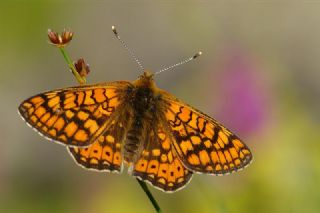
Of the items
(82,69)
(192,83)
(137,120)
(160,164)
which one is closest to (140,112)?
(137,120)

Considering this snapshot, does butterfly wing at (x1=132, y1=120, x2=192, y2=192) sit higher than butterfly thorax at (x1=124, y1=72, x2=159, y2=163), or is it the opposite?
butterfly thorax at (x1=124, y1=72, x2=159, y2=163)

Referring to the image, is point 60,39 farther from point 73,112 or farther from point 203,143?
point 203,143

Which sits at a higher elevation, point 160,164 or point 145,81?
point 145,81

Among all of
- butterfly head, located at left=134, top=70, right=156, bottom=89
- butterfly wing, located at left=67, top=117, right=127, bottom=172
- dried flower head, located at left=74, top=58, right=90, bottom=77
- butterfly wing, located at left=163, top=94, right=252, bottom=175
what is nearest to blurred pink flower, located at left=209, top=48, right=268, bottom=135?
butterfly head, located at left=134, top=70, right=156, bottom=89

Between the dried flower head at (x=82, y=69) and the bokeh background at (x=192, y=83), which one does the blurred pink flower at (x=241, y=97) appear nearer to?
the bokeh background at (x=192, y=83)

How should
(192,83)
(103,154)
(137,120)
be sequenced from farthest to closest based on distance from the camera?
(192,83) < (137,120) < (103,154)

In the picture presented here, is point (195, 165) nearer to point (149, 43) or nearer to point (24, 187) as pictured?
point (24, 187)

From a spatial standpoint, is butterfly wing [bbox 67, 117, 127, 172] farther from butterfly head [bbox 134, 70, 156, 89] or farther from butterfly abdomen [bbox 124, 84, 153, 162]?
butterfly head [bbox 134, 70, 156, 89]
